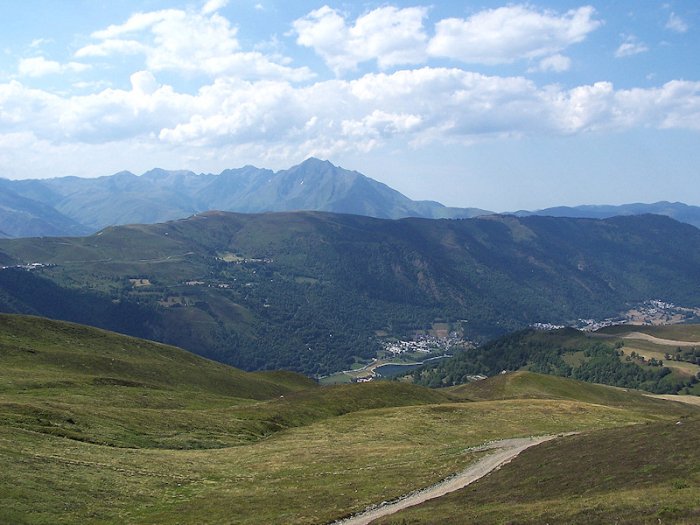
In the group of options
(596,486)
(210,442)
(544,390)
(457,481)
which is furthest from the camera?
(544,390)

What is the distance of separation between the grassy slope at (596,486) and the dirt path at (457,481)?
2.13 m

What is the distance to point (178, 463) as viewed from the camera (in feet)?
205

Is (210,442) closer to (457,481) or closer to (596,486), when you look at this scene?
(457,481)

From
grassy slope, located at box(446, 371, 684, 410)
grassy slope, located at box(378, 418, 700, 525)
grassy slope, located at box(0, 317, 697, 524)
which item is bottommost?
grassy slope, located at box(446, 371, 684, 410)

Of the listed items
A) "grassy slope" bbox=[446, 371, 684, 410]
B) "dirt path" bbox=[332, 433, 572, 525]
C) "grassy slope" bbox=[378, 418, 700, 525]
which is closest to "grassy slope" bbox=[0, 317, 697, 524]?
"dirt path" bbox=[332, 433, 572, 525]

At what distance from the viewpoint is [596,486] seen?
4197cm

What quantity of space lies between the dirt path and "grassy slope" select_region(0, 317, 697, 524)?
1512 mm

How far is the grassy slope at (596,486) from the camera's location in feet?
107

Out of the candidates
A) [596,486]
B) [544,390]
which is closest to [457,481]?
[596,486]

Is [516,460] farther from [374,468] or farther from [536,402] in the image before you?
[536,402]

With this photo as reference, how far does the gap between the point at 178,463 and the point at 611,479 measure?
43.3 meters

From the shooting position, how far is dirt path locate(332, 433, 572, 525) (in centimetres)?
4581

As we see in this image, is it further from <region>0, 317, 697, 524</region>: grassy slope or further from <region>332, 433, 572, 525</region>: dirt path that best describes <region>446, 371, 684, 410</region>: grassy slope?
<region>332, 433, 572, 525</region>: dirt path

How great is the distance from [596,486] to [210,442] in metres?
52.0
